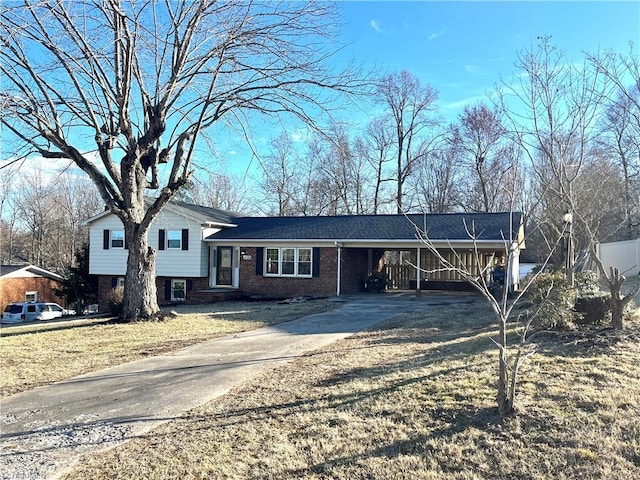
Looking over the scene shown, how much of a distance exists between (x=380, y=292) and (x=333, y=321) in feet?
33.4

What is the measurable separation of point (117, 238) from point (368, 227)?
43.6 feet

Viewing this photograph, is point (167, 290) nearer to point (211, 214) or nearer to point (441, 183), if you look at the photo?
point (211, 214)

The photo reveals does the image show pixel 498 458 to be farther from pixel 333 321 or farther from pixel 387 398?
pixel 333 321

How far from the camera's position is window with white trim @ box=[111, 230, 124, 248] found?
994 inches

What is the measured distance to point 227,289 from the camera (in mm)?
22906

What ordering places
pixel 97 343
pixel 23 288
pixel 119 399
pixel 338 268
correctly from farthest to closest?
1. pixel 23 288
2. pixel 338 268
3. pixel 97 343
4. pixel 119 399

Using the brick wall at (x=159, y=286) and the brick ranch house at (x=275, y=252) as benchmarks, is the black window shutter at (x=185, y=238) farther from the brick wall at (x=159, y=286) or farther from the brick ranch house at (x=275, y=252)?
the brick wall at (x=159, y=286)

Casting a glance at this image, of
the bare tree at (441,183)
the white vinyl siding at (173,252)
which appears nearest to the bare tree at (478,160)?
the bare tree at (441,183)

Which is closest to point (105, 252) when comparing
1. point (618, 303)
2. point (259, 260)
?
point (259, 260)

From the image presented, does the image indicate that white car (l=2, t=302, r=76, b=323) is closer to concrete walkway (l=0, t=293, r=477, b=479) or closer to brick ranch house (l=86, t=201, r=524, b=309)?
brick ranch house (l=86, t=201, r=524, b=309)

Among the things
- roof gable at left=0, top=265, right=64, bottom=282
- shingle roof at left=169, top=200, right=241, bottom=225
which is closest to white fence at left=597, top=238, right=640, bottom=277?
shingle roof at left=169, top=200, right=241, bottom=225

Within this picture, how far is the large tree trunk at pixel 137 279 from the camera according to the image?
12141 millimetres

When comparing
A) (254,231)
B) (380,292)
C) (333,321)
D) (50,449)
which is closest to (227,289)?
(254,231)

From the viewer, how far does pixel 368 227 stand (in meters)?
21.7
